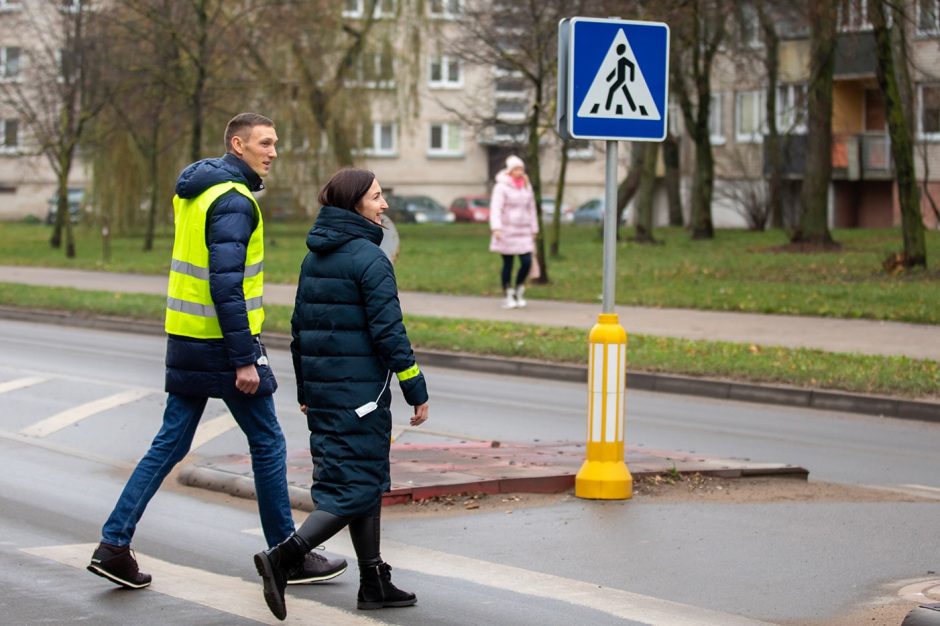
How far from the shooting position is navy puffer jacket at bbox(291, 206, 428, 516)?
20.4ft

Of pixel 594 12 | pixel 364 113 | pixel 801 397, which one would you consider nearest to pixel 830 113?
A: pixel 594 12

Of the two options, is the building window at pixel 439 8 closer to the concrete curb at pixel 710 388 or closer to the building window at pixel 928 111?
the building window at pixel 928 111

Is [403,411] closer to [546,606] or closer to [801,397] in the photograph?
[801,397]

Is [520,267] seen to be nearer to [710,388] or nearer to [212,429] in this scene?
[710,388]

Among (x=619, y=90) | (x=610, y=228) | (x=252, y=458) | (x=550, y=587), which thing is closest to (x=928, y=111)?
(x=619, y=90)

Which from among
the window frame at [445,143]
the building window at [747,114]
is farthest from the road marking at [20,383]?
the window frame at [445,143]

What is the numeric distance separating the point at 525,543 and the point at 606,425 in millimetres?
1406

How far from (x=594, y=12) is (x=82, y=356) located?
43.3 ft

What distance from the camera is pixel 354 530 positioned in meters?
6.39

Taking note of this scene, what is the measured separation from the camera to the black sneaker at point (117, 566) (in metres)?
6.57

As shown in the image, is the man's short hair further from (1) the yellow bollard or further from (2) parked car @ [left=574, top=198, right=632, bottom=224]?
(2) parked car @ [left=574, top=198, right=632, bottom=224]

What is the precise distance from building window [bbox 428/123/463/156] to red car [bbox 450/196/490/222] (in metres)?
6.25

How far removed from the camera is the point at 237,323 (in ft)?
21.4

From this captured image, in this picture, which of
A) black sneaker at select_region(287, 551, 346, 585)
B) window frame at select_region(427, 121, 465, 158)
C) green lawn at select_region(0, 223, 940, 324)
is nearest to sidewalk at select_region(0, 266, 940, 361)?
green lawn at select_region(0, 223, 940, 324)
